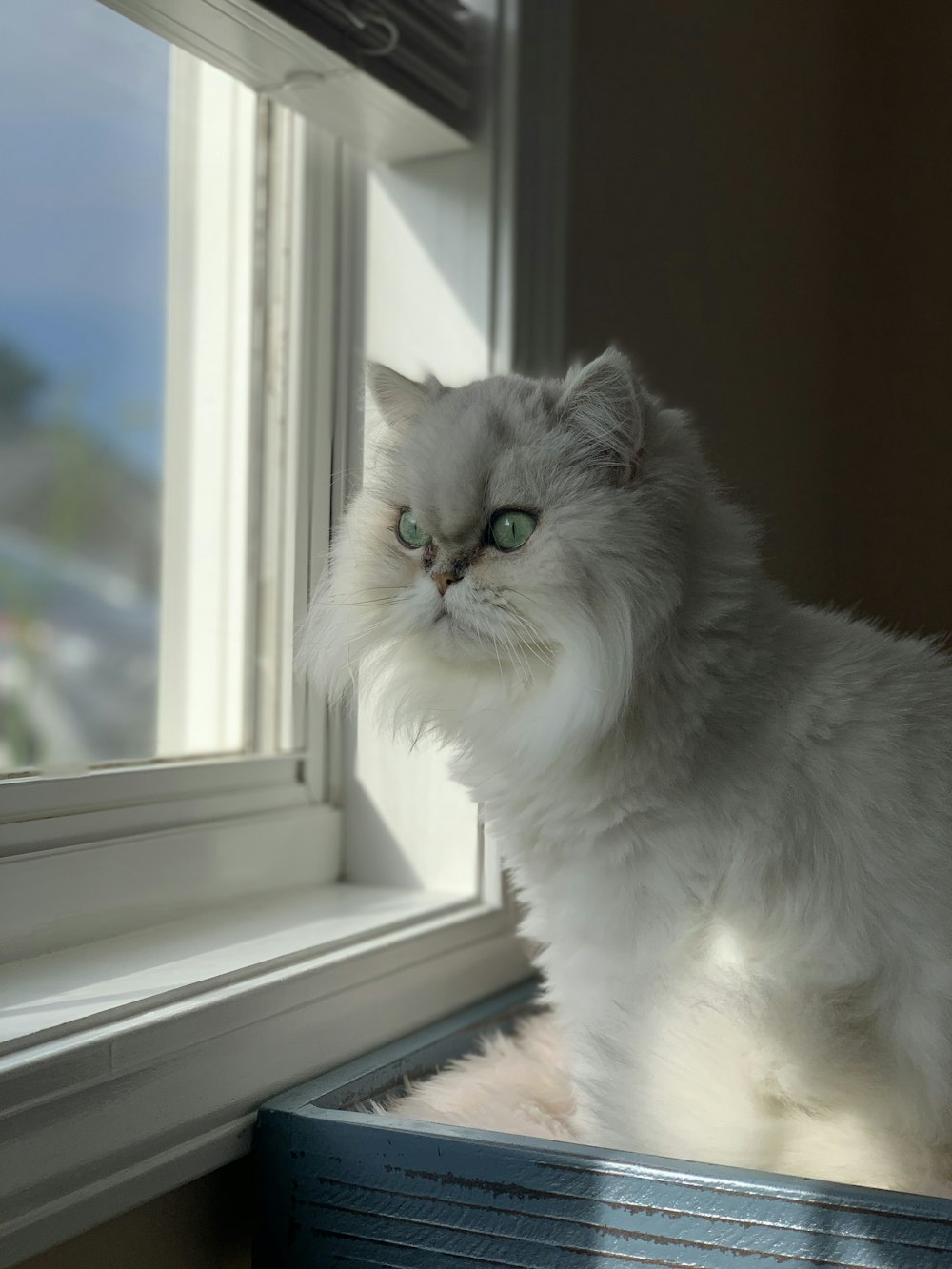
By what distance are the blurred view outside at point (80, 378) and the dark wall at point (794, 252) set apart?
54cm

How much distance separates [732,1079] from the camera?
0.82 meters

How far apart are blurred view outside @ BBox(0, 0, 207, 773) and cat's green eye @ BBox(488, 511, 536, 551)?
1.62 ft

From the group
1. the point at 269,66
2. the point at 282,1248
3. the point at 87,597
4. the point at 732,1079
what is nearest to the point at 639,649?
the point at 732,1079

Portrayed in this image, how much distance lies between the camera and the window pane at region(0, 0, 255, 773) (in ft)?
4.00

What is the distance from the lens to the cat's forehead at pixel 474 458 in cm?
88

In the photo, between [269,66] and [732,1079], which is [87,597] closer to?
[269,66]

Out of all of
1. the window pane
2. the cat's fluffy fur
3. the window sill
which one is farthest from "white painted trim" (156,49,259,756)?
the cat's fluffy fur

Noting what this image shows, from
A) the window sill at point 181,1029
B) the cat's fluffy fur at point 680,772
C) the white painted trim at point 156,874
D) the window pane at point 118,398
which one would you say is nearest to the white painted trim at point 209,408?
the window pane at point 118,398

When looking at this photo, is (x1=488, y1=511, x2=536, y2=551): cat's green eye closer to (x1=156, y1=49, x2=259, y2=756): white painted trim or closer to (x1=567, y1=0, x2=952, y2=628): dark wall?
(x1=567, y1=0, x2=952, y2=628): dark wall

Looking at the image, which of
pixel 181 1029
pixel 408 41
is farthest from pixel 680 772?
pixel 408 41

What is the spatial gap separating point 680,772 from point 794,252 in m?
1.10

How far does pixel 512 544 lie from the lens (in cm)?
88

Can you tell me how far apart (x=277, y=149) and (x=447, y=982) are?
0.98 metres

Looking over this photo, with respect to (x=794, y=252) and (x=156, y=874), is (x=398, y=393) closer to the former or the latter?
(x=156, y=874)
